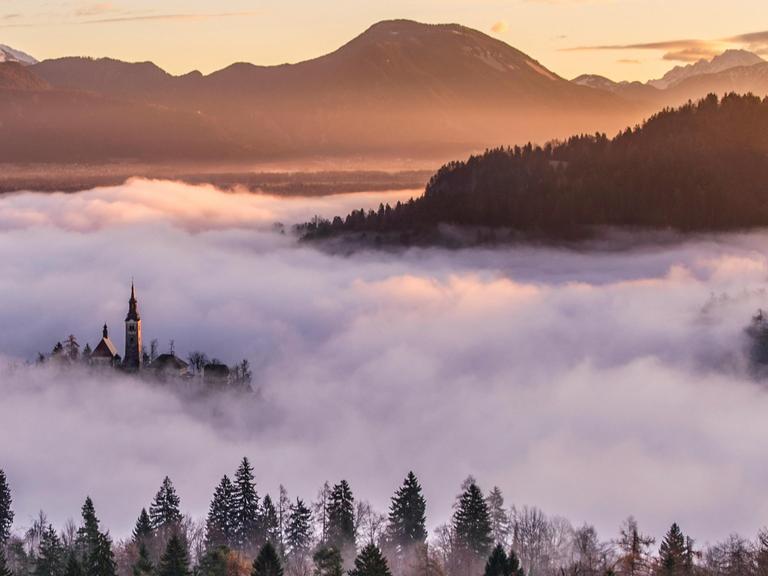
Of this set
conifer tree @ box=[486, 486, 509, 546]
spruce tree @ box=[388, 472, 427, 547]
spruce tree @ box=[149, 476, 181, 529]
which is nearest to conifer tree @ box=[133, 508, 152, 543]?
spruce tree @ box=[149, 476, 181, 529]

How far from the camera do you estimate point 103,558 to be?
7994 cm

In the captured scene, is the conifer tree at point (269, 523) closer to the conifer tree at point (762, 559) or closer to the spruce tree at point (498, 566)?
the spruce tree at point (498, 566)

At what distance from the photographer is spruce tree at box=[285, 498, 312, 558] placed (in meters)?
99.6

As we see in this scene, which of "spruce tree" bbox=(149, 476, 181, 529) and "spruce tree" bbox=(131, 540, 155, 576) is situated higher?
"spruce tree" bbox=(131, 540, 155, 576)

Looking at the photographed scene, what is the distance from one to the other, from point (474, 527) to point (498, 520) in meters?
7.43

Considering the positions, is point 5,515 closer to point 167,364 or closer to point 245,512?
point 245,512

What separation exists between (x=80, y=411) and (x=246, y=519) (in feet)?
182

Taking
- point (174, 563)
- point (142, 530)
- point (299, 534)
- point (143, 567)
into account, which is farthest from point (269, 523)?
point (174, 563)

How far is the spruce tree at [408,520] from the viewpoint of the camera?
97.1 metres

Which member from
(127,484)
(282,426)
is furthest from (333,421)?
(127,484)

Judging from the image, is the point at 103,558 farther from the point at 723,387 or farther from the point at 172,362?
the point at 723,387

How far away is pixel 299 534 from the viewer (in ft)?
328

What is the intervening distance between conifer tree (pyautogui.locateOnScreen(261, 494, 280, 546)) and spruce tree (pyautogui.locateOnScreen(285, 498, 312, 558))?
1230mm

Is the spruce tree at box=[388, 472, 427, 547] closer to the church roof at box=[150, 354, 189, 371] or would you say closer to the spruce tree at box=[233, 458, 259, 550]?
the spruce tree at box=[233, 458, 259, 550]
